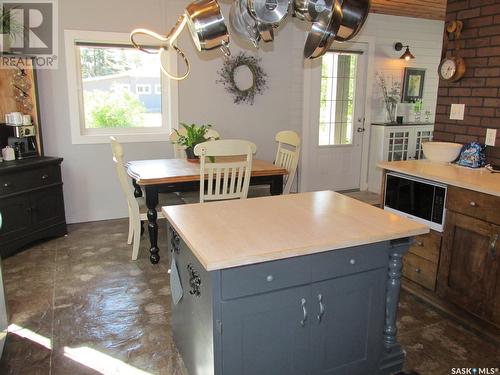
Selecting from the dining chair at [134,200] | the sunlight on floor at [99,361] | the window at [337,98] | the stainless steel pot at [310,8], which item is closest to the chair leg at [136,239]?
the dining chair at [134,200]

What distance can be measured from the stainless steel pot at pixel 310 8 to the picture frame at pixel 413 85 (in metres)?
4.59

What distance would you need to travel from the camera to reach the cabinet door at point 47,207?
3746 mm

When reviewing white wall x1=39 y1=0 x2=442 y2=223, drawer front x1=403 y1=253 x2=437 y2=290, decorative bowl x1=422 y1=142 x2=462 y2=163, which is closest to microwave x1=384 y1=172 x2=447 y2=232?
drawer front x1=403 y1=253 x2=437 y2=290

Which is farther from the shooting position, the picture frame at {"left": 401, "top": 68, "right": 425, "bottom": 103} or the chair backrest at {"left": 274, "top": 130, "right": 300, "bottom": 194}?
the picture frame at {"left": 401, "top": 68, "right": 425, "bottom": 103}

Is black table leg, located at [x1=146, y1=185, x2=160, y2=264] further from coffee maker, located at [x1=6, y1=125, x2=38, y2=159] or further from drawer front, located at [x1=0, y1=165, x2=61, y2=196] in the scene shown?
coffee maker, located at [x1=6, y1=125, x2=38, y2=159]

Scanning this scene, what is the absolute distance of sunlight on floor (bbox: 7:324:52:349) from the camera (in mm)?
2321

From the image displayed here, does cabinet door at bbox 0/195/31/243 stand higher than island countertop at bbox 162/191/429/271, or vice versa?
island countertop at bbox 162/191/429/271

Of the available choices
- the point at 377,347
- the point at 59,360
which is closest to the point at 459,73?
the point at 377,347

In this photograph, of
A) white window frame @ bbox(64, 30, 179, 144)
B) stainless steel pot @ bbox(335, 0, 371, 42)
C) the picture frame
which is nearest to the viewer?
stainless steel pot @ bbox(335, 0, 371, 42)

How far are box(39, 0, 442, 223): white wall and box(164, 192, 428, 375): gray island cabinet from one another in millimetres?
2860

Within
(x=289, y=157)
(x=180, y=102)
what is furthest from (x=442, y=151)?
(x=180, y=102)

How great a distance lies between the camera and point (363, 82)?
572cm

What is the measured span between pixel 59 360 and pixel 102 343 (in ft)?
0.78

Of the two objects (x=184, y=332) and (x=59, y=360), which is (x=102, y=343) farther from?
(x=184, y=332)
